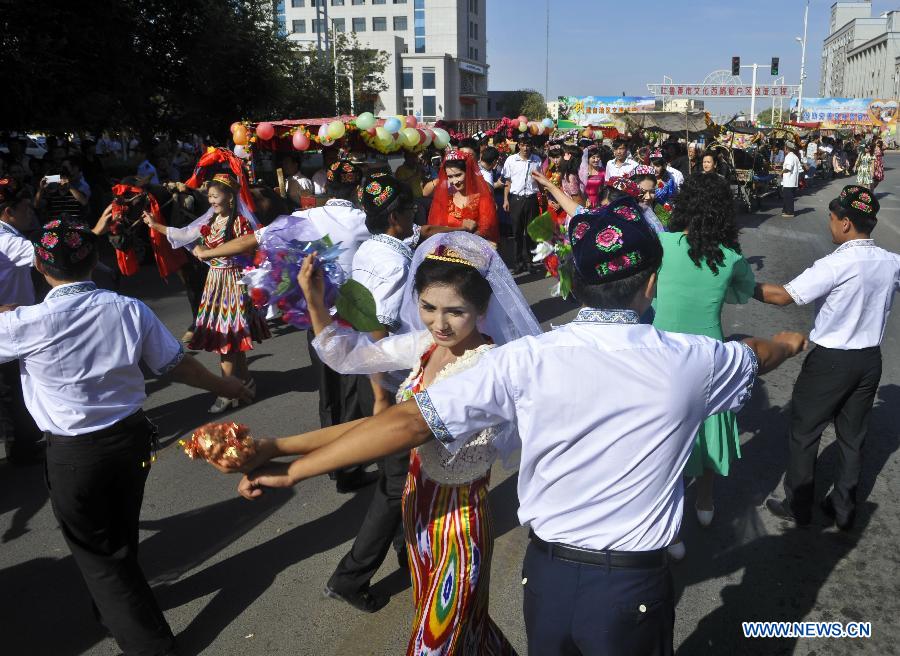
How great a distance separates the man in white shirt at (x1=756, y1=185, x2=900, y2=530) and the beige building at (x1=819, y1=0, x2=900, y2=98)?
373ft

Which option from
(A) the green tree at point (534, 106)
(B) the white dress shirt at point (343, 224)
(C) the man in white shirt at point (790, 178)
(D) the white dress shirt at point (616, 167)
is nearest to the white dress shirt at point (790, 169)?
(C) the man in white shirt at point (790, 178)

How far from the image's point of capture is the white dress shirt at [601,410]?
183 cm

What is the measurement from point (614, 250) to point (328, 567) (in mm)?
2781

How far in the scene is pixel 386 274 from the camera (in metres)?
3.55

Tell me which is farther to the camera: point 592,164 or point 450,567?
point 592,164

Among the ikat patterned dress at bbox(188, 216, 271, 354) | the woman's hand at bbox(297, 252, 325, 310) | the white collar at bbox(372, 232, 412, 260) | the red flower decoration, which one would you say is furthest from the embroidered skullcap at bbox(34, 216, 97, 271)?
the ikat patterned dress at bbox(188, 216, 271, 354)

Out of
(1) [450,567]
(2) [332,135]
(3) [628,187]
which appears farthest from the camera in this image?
(2) [332,135]

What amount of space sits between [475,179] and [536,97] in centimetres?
7981

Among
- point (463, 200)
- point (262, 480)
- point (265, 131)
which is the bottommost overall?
point (262, 480)

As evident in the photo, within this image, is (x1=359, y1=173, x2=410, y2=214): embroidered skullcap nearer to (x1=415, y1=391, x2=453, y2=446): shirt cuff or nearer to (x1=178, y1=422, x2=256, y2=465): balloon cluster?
(x1=178, y1=422, x2=256, y2=465): balloon cluster

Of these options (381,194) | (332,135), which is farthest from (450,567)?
(332,135)

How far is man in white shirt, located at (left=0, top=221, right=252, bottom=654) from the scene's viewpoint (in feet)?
9.57

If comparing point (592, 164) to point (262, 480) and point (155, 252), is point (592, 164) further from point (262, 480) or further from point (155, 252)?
point (262, 480)

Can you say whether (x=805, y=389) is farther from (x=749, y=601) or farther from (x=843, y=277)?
(x=749, y=601)
